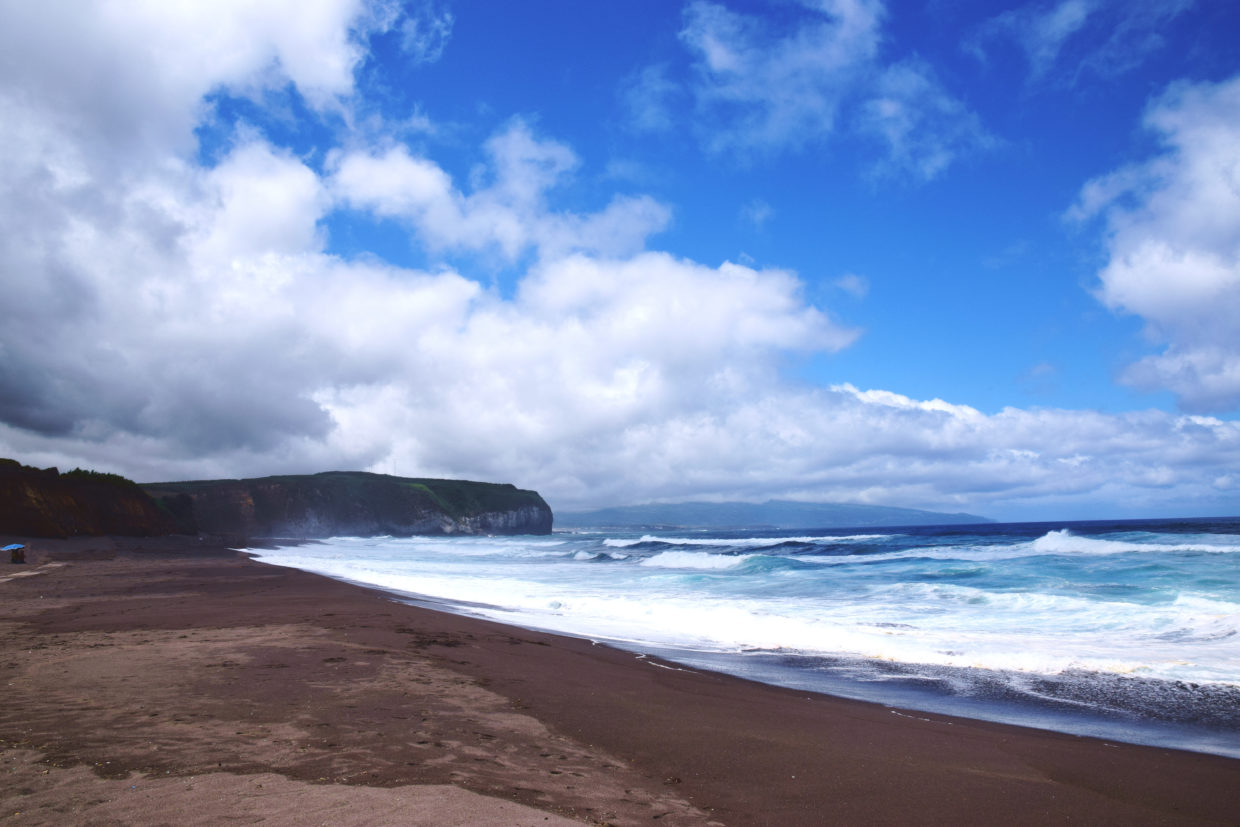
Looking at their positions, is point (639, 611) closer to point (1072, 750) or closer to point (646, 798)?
point (1072, 750)

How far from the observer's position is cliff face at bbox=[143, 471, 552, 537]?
88000mm

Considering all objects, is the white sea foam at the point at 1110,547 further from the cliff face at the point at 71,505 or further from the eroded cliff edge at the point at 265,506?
the eroded cliff edge at the point at 265,506

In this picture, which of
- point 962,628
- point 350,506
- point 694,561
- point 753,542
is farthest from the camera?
point 350,506

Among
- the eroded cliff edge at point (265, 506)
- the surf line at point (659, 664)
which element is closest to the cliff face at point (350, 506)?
the eroded cliff edge at point (265, 506)

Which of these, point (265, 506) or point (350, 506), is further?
point (350, 506)

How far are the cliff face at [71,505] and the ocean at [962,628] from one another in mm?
21217

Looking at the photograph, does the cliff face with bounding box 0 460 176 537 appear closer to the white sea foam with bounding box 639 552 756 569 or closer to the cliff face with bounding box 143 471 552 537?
the cliff face with bounding box 143 471 552 537

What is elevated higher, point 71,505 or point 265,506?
point 265,506

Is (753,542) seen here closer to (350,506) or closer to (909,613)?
(909,613)

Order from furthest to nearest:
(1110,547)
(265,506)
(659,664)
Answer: (265,506) → (1110,547) → (659,664)

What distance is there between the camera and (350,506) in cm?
11231

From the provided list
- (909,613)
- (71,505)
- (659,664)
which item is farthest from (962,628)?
(71,505)

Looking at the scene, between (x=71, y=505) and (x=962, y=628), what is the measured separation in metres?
49.8

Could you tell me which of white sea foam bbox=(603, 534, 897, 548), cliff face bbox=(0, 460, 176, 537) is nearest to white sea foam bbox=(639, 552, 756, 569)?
white sea foam bbox=(603, 534, 897, 548)
